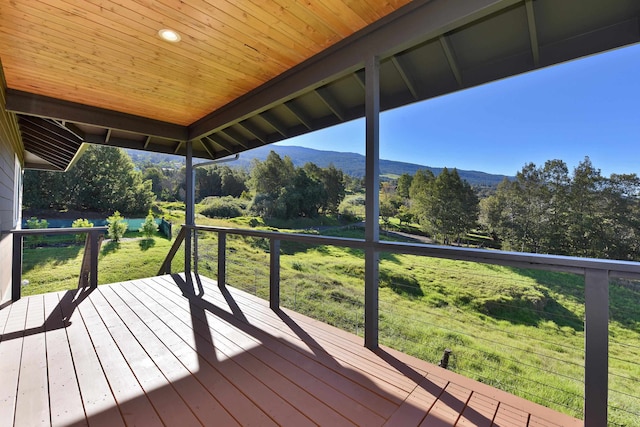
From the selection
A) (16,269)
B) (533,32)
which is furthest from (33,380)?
(533,32)

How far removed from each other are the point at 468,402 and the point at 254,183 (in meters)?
21.2

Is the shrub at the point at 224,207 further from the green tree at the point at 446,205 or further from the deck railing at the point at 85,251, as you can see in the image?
the deck railing at the point at 85,251

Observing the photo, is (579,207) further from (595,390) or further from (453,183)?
(595,390)

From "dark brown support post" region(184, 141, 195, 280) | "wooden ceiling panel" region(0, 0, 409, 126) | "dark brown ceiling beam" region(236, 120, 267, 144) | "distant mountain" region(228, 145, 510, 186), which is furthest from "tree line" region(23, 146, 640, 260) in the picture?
"wooden ceiling panel" region(0, 0, 409, 126)

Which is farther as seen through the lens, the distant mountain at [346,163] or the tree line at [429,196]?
the distant mountain at [346,163]

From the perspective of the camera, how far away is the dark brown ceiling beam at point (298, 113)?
3473 mm

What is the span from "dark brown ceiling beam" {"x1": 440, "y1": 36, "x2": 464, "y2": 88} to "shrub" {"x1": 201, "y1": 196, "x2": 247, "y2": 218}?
20111mm

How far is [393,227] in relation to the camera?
1458 centimetres

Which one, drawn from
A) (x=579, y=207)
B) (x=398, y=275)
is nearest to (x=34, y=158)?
(x=398, y=275)

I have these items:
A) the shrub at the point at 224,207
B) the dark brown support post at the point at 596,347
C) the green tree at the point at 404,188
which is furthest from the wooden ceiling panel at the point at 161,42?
the shrub at the point at 224,207

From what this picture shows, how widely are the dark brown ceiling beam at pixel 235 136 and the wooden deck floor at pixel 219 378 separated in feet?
9.47

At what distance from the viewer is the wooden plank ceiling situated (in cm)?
187

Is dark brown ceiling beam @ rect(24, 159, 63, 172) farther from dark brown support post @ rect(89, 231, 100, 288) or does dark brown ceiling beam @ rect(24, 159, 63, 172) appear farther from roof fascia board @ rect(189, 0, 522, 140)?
roof fascia board @ rect(189, 0, 522, 140)

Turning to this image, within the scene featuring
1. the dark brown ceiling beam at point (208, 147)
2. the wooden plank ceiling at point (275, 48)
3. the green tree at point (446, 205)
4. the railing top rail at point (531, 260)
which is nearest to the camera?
the railing top rail at point (531, 260)
